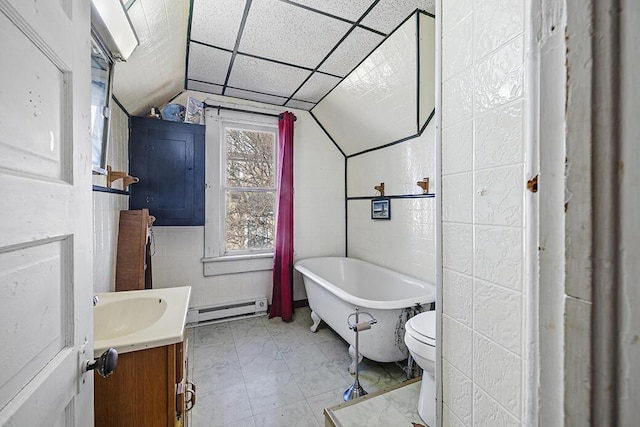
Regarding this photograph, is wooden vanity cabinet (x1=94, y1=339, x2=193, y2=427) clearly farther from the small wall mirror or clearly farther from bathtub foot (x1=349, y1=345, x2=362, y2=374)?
bathtub foot (x1=349, y1=345, x2=362, y2=374)

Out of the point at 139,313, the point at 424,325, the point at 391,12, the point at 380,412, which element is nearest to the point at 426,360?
the point at 424,325

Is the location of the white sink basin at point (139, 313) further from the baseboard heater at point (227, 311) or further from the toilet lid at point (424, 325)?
the baseboard heater at point (227, 311)

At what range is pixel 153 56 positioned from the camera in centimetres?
178

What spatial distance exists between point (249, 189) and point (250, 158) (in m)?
0.37

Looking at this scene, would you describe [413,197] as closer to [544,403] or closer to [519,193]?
[519,193]

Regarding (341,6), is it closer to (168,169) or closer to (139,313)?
(168,169)

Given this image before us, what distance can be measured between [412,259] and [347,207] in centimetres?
127

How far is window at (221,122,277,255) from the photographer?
3.01 m

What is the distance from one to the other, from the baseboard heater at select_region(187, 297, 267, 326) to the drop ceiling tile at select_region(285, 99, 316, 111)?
2.30 m

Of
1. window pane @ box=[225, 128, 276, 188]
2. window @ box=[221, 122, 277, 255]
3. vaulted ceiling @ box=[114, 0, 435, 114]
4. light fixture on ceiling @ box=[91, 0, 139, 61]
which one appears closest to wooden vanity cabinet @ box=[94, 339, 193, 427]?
light fixture on ceiling @ box=[91, 0, 139, 61]

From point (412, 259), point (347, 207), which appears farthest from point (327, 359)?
point (347, 207)

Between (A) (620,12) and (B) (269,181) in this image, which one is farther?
(B) (269,181)

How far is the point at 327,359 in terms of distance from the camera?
7.23 feet

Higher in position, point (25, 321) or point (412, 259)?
point (25, 321)
